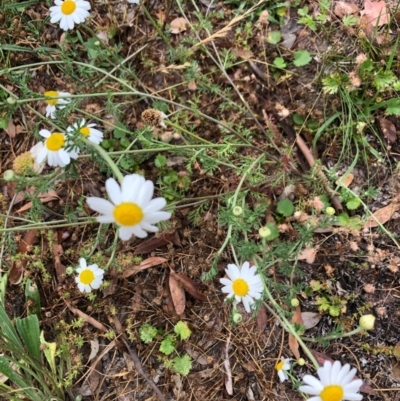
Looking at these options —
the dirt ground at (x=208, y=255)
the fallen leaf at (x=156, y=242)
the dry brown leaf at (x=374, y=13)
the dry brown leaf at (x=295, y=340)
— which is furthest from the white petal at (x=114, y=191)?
the dry brown leaf at (x=374, y=13)

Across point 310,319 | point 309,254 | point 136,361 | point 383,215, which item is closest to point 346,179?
point 383,215

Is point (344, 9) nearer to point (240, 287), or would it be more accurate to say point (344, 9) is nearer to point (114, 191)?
point (240, 287)

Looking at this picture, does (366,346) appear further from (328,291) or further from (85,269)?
(85,269)

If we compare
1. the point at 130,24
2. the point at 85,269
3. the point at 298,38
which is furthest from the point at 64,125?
the point at 298,38

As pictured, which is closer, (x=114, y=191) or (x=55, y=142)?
(x=114, y=191)

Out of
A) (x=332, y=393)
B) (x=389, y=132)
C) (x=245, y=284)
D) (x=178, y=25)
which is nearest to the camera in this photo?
(x=332, y=393)

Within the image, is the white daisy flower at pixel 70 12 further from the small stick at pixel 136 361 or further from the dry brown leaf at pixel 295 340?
the dry brown leaf at pixel 295 340

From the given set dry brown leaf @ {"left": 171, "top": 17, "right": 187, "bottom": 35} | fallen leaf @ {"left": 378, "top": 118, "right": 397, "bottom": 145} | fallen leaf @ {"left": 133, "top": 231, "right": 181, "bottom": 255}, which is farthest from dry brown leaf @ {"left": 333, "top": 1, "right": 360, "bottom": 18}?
fallen leaf @ {"left": 133, "top": 231, "right": 181, "bottom": 255}
